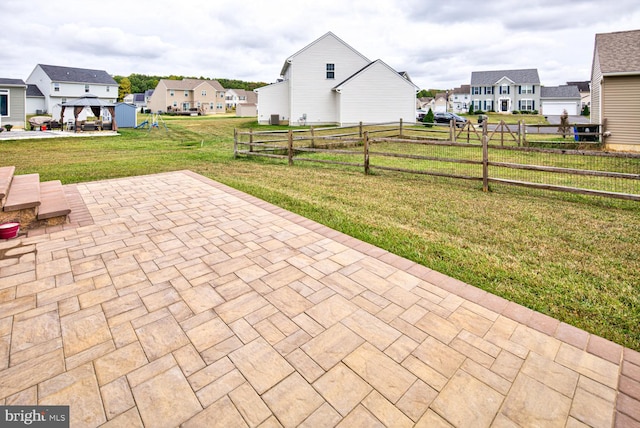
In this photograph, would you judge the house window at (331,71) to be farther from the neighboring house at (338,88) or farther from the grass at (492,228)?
the grass at (492,228)

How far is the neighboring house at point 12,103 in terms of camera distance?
976 inches

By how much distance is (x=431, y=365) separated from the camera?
2.34m

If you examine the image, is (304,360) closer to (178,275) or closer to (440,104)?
(178,275)

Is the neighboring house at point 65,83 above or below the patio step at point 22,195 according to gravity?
above

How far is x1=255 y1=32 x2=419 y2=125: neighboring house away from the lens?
87.1 ft

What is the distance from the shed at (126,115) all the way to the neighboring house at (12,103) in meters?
6.26

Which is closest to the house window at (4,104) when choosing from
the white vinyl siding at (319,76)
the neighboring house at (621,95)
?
the white vinyl siding at (319,76)

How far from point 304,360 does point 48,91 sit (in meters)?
56.3

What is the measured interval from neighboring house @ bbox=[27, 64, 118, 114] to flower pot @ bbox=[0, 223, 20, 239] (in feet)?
157

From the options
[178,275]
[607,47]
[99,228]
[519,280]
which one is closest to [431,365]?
[519,280]

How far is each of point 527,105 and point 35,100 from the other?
228 feet

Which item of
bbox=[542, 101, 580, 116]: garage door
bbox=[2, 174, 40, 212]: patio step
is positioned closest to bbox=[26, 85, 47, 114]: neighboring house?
bbox=[2, 174, 40, 212]: patio step

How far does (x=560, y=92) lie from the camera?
5500 cm

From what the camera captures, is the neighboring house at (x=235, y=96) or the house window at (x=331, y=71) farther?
the neighboring house at (x=235, y=96)
